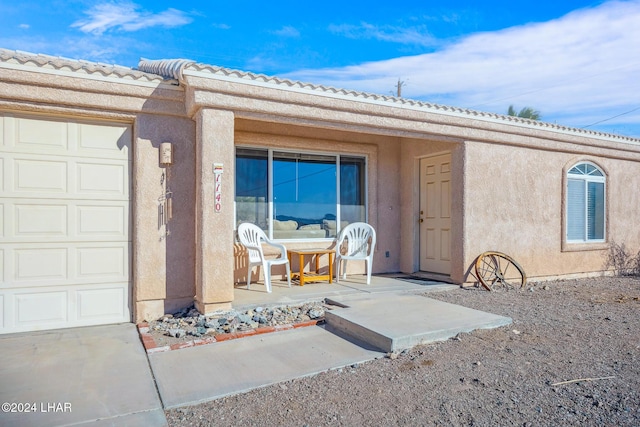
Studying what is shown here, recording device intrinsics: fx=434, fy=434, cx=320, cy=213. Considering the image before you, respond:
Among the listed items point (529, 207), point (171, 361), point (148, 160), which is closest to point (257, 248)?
point (148, 160)

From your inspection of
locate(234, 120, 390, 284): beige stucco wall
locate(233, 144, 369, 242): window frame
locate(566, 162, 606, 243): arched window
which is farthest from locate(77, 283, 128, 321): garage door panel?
locate(566, 162, 606, 243): arched window

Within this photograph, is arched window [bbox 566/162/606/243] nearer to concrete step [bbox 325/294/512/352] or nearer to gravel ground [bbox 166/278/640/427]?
gravel ground [bbox 166/278/640/427]

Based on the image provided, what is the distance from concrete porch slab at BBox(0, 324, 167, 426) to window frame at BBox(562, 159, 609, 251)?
8.19 m

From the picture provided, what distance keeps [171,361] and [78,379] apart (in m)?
0.76

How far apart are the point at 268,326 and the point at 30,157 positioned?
3376 mm

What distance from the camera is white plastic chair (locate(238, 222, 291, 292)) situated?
6500 mm

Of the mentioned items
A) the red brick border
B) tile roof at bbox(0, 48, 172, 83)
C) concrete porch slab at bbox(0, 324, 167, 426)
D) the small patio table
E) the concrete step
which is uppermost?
tile roof at bbox(0, 48, 172, 83)

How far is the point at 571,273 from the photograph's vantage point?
29.6ft

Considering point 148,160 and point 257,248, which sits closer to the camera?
point 148,160

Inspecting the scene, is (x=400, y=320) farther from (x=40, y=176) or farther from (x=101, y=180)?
(x=40, y=176)

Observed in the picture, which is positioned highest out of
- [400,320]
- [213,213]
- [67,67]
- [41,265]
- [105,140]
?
[67,67]

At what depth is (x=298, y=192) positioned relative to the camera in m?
7.93

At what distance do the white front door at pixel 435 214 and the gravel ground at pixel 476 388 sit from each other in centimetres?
332

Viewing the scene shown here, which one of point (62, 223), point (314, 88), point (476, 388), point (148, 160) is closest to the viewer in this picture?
point (476, 388)
